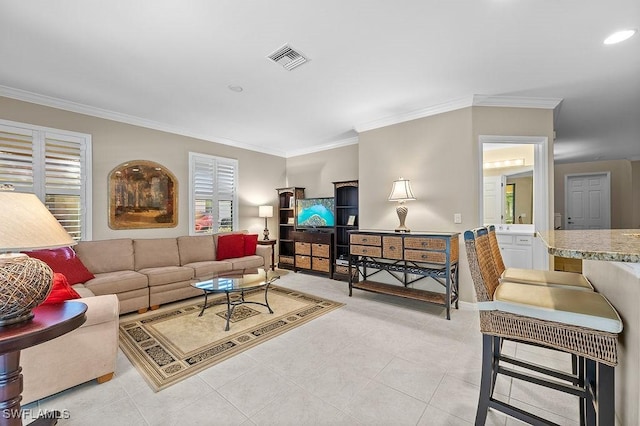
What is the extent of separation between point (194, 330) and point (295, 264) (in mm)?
2975

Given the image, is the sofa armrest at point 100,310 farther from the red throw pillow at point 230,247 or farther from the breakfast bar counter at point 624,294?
the breakfast bar counter at point 624,294

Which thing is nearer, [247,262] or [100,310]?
[100,310]

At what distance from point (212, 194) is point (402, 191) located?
347cm

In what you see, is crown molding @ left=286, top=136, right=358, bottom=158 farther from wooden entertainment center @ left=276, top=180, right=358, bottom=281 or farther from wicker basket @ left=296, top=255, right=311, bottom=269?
wicker basket @ left=296, top=255, right=311, bottom=269

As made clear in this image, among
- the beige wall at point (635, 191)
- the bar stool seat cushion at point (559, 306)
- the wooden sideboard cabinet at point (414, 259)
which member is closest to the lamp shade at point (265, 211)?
the wooden sideboard cabinet at point (414, 259)

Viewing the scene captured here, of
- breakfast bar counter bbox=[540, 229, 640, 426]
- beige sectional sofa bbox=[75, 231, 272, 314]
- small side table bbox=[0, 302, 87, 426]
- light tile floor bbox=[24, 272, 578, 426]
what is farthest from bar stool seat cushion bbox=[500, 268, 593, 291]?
beige sectional sofa bbox=[75, 231, 272, 314]

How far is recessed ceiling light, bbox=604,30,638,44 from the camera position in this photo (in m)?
2.27

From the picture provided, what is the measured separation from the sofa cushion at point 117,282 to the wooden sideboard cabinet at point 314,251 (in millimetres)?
2817

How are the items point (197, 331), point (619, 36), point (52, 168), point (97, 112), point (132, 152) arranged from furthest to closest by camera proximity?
point (132, 152)
point (97, 112)
point (52, 168)
point (197, 331)
point (619, 36)

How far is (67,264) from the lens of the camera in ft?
10.2

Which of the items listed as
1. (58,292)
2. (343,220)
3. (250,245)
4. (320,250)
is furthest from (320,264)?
(58,292)

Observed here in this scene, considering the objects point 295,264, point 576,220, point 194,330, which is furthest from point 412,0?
point 576,220

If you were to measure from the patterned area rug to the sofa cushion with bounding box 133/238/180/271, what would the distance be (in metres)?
0.77

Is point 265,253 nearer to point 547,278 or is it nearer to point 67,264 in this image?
point 67,264
